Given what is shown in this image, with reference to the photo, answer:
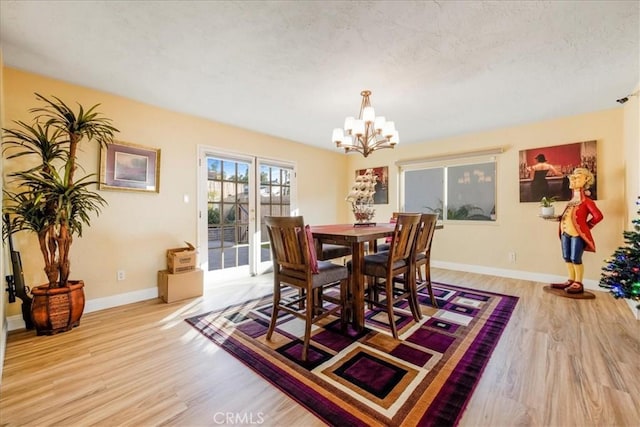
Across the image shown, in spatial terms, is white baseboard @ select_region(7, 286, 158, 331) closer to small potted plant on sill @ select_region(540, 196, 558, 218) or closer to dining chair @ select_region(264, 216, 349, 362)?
dining chair @ select_region(264, 216, 349, 362)

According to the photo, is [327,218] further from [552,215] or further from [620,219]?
[620,219]

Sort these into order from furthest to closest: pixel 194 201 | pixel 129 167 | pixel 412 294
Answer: pixel 194 201
pixel 129 167
pixel 412 294

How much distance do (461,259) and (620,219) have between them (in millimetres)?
1902

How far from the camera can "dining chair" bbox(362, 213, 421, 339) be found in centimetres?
211

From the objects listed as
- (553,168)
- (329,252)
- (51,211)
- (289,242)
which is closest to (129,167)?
(51,211)

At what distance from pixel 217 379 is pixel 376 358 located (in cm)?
104

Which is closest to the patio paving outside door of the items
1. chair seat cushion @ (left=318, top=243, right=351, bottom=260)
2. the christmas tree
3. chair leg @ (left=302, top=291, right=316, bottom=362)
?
chair seat cushion @ (left=318, top=243, right=351, bottom=260)

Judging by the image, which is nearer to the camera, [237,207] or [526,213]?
[526,213]

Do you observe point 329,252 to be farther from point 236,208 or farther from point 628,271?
point 628,271

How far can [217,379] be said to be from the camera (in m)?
1.64

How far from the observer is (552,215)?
3.34m

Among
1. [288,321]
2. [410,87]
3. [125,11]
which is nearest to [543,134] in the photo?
[410,87]

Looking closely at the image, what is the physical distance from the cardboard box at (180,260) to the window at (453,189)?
3799 mm

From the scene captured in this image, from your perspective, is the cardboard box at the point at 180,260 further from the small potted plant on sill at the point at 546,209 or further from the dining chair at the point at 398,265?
the small potted plant on sill at the point at 546,209
